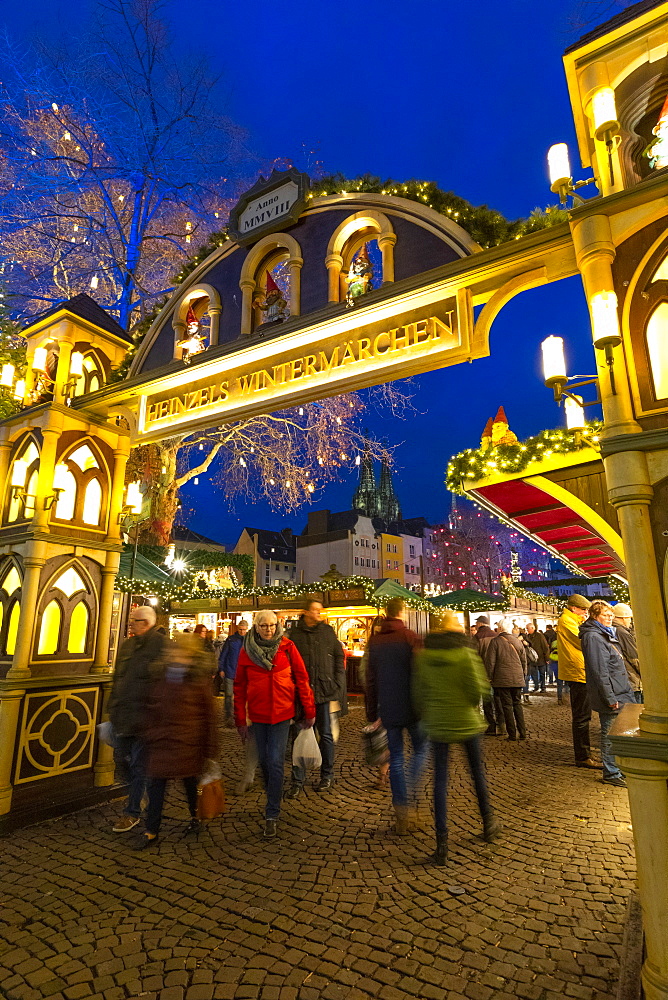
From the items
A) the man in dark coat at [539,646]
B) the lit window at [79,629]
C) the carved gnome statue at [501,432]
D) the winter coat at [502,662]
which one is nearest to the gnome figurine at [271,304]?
the lit window at [79,629]

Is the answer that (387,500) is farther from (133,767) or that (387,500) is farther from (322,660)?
(133,767)

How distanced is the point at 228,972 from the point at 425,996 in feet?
3.20

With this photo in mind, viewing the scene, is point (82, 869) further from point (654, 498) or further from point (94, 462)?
point (654, 498)

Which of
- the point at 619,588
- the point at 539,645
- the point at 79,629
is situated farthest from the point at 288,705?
the point at 619,588

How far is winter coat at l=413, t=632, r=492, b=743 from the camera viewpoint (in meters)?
4.07

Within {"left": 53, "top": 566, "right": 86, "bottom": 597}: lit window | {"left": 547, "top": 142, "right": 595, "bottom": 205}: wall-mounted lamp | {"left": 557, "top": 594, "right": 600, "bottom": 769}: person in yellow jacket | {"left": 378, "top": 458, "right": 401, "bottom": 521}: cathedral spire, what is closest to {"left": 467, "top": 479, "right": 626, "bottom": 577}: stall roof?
{"left": 557, "top": 594, "right": 600, "bottom": 769}: person in yellow jacket

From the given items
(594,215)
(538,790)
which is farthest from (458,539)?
(594,215)

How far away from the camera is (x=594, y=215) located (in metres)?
2.96

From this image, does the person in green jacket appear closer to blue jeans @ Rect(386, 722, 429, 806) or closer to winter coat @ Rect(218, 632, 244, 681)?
blue jeans @ Rect(386, 722, 429, 806)

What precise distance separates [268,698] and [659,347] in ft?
12.7

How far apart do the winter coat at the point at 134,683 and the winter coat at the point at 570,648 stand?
5290 millimetres

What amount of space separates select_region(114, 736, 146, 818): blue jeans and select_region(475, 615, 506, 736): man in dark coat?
5797 mm

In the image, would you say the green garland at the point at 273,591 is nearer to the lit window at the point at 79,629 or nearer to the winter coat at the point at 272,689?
the lit window at the point at 79,629

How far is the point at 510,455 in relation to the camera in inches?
324
